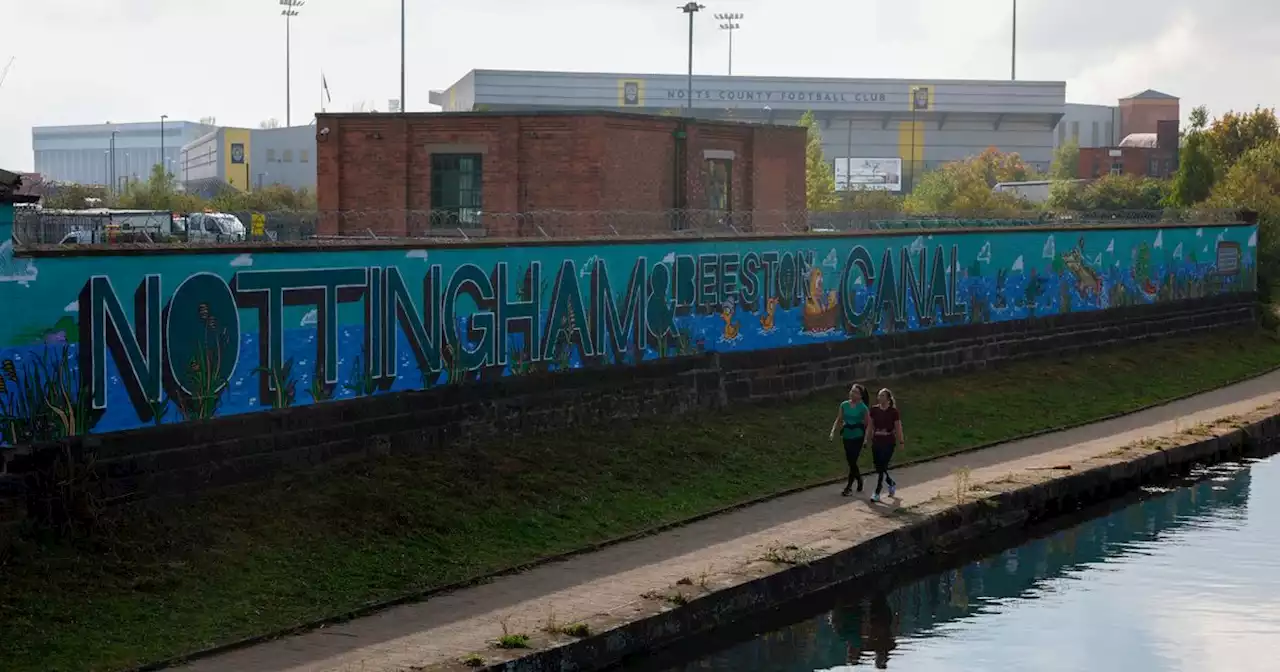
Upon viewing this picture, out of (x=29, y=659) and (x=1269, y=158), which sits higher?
(x=1269, y=158)

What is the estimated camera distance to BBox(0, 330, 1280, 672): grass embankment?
14648 millimetres

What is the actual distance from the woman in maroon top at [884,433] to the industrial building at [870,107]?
112 m

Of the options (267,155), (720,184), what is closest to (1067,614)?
(720,184)

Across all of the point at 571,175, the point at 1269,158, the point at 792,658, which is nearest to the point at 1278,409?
the point at 571,175

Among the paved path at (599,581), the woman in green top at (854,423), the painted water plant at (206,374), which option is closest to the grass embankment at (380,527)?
the paved path at (599,581)

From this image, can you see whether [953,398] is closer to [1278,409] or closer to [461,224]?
[1278,409]

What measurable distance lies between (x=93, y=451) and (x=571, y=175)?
22.3 m

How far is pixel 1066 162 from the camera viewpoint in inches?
6097

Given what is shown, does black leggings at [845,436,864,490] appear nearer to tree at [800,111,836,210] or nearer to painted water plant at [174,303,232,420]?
painted water plant at [174,303,232,420]

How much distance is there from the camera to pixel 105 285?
16891 mm

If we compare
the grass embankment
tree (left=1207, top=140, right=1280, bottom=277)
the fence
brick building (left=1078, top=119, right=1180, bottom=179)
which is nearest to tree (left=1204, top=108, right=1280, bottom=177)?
tree (left=1207, top=140, right=1280, bottom=277)

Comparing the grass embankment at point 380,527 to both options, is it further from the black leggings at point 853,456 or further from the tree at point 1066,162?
the tree at point 1066,162

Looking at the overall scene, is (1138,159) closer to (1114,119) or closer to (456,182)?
(1114,119)

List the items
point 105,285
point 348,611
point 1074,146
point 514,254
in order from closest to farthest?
point 348,611 → point 105,285 → point 514,254 → point 1074,146
